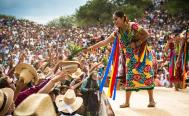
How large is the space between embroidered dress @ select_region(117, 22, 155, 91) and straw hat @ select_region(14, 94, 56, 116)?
12.4 ft

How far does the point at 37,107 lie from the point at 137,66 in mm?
4010

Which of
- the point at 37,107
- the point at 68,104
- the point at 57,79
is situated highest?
the point at 57,79

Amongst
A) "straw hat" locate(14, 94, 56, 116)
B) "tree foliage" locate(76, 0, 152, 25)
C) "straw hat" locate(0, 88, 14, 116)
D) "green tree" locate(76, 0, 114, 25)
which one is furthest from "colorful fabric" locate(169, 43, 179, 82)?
"green tree" locate(76, 0, 114, 25)

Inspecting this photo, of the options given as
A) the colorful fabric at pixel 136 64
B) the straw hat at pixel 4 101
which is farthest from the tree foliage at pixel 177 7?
the straw hat at pixel 4 101

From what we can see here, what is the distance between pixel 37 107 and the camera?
2467 millimetres

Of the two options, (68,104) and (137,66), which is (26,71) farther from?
(137,66)

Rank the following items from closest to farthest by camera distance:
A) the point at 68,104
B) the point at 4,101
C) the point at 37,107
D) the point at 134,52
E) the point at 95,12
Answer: the point at 37,107, the point at 4,101, the point at 68,104, the point at 134,52, the point at 95,12

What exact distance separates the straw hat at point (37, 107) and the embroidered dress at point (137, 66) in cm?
378

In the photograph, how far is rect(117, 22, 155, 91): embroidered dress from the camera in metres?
6.29

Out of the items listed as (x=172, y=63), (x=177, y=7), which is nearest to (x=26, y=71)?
(x=172, y=63)

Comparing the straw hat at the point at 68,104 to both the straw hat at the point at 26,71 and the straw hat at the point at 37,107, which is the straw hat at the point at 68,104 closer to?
the straw hat at the point at 26,71

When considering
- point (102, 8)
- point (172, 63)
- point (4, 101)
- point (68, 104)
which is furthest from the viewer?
point (102, 8)

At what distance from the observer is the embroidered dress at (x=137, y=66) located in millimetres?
6293

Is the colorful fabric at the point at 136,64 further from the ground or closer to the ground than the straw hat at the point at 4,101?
further from the ground
